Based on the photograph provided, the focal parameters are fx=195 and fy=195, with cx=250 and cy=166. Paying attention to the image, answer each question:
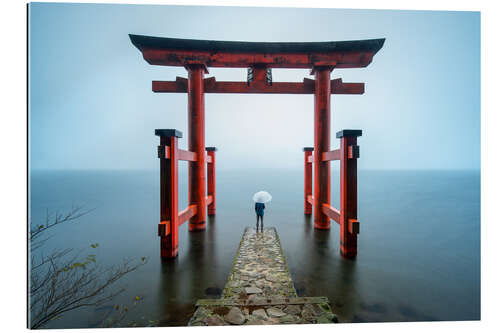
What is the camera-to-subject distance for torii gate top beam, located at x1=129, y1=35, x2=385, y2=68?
235 inches

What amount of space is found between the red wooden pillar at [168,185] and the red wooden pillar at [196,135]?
188 centimetres

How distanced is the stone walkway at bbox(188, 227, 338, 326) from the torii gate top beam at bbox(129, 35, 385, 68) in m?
5.99

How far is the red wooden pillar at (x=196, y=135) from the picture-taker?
644 centimetres

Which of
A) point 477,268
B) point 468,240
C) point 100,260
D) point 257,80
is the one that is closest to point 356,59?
point 257,80

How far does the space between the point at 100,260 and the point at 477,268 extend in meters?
9.86

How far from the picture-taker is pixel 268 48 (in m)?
6.13

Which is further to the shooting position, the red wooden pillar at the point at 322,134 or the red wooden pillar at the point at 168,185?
the red wooden pillar at the point at 322,134

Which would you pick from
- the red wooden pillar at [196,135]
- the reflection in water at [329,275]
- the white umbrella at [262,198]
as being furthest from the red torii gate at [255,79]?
the white umbrella at [262,198]

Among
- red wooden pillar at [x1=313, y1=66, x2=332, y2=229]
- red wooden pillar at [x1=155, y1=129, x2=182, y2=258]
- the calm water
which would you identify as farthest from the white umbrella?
red wooden pillar at [x1=155, y1=129, x2=182, y2=258]

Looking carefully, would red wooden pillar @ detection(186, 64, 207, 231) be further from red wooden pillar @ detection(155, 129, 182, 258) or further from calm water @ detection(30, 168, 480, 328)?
red wooden pillar @ detection(155, 129, 182, 258)

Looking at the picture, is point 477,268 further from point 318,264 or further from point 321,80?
point 321,80

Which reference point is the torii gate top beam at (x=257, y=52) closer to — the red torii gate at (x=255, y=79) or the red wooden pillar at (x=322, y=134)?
the red torii gate at (x=255, y=79)

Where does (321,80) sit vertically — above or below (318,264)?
above

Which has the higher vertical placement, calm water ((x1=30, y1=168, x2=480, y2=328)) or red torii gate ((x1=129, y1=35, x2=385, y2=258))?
red torii gate ((x1=129, y1=35, x2=385, y2=258))
